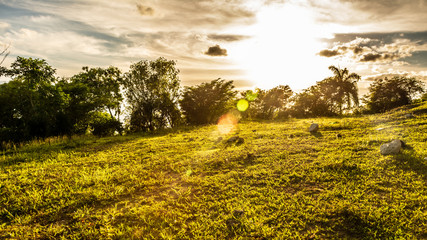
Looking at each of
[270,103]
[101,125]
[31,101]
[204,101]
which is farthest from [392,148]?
[270,103]

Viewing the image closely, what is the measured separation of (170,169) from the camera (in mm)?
6320

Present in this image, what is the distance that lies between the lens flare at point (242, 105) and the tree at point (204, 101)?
22.7 ft

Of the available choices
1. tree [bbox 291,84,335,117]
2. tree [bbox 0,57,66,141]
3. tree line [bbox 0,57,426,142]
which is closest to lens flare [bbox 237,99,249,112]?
tree line [bbox 0,57,426,142]

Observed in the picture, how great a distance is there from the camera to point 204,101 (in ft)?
70.7

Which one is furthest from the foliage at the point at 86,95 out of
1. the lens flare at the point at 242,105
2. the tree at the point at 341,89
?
the tree at the point at 341,89

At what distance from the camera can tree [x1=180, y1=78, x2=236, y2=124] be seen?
2155cm

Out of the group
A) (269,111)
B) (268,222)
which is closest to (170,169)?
(268,222)

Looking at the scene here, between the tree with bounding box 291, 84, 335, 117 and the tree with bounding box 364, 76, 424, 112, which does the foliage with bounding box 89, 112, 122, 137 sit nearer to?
the tree with bounding box 291, 84, 335, 117

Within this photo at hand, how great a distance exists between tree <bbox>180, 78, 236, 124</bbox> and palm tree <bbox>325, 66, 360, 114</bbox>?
1597cm

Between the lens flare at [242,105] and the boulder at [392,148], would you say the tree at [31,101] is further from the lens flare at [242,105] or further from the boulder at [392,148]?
the lens flare at [242,105]

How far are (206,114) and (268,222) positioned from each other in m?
18.6

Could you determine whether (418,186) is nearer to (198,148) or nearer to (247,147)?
(247,147)

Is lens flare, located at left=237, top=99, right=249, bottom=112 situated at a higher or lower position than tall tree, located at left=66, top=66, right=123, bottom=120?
lower

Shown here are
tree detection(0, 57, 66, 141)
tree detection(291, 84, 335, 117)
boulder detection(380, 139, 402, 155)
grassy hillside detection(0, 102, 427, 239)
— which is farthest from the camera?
tree detection(291, 84, 335, 117)
